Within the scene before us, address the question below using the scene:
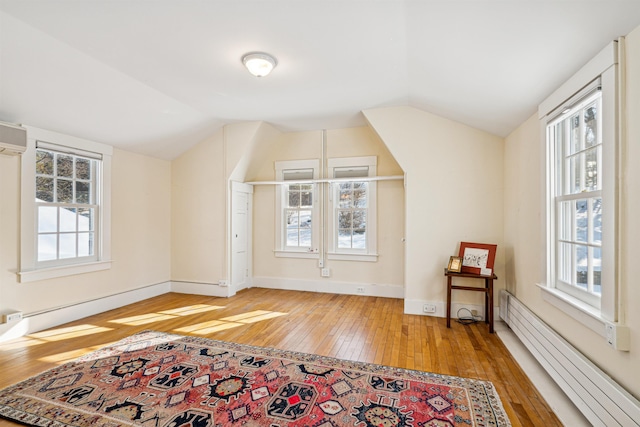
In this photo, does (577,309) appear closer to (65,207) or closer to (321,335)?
(321,335)

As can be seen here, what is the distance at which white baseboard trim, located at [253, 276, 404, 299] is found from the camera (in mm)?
5066

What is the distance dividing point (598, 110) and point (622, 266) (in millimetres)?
1129

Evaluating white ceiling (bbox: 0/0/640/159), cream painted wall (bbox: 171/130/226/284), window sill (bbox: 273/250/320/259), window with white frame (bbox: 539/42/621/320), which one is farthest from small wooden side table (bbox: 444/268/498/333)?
cream painted wall (bbox: 171/130/226/284)

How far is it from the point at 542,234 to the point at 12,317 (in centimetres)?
551

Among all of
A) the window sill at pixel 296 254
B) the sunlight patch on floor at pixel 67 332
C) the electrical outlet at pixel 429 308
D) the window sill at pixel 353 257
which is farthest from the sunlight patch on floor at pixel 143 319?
the electrical outlet at pixel 429 308

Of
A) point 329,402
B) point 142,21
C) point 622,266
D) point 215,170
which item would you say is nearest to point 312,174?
point 215,170

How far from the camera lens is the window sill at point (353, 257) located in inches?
203

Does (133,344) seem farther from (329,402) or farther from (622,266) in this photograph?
(622,266)

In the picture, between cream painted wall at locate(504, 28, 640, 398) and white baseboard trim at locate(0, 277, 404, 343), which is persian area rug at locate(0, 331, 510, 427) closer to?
cream painted wall at locate(504, 28, 640, 398)

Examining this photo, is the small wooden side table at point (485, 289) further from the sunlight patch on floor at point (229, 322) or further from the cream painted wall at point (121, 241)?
the cream painted wall at point (121, 241)

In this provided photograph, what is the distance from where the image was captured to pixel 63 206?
3949 millimetres

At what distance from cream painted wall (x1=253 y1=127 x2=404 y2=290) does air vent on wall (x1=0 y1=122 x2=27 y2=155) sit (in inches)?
129

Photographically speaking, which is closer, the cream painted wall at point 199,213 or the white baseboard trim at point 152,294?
the white baseboard trim at point 152,294

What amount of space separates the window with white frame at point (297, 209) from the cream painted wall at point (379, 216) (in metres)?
0.14
